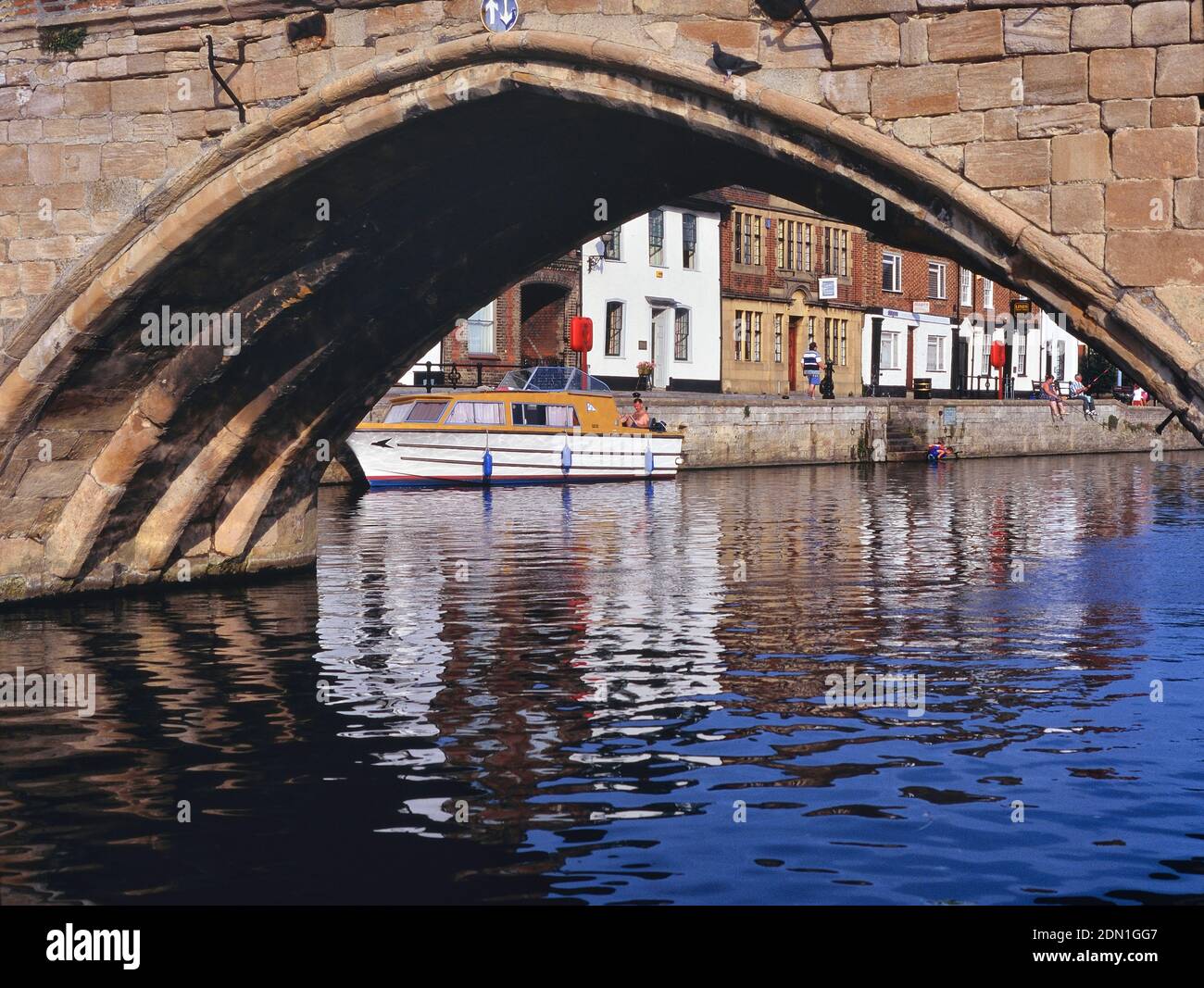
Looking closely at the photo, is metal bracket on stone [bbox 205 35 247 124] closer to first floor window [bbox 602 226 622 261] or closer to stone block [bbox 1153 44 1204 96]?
stone block [bbox 1153 44 1204 96]

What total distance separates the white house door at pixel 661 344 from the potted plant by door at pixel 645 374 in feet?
7.69

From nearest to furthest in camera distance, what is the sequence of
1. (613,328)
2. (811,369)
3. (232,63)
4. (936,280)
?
(232,63)
(613,328)
(811,369)
(936,280)

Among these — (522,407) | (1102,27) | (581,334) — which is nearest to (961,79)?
(1102,27)

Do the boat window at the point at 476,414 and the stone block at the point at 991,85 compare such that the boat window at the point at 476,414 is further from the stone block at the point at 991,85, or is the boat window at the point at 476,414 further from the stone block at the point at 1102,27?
the stone block at the point at 1102,27

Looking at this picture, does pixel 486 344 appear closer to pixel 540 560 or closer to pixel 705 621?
pixel 540 560

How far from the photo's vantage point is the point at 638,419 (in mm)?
35812

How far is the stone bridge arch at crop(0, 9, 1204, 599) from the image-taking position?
1036cm

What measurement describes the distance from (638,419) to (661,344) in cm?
1433

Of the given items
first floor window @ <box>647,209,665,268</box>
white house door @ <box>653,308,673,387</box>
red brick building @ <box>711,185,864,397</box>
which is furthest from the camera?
red brick building @ <box>711,185,864,397</box>

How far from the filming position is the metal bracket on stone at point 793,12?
10.5 m

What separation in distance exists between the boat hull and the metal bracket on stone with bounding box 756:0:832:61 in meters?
21.5

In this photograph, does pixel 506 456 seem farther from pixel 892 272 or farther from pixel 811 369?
pixel 892 272

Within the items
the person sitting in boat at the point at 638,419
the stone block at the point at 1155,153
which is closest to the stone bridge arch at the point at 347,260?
the stone block at the point at 1155,153

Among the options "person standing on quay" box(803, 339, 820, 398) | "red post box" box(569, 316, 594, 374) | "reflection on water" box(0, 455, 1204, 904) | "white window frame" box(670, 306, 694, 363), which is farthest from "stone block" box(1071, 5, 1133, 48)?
"white window frame" box(670, 306, 694, 363)
